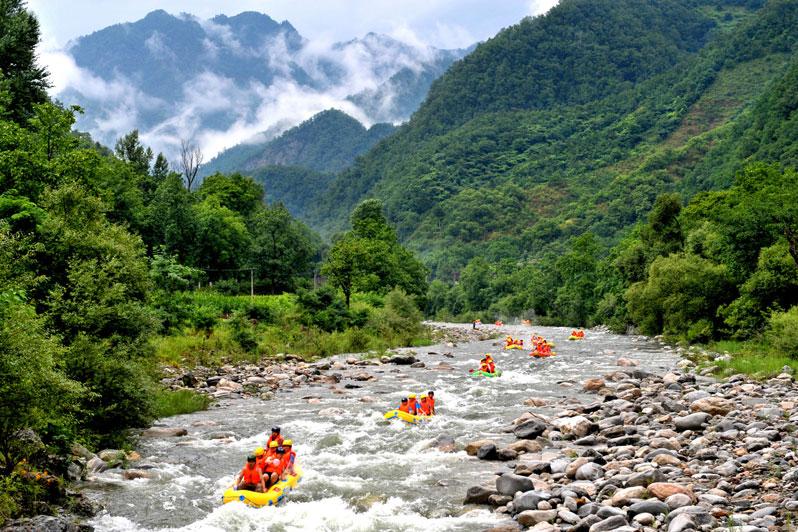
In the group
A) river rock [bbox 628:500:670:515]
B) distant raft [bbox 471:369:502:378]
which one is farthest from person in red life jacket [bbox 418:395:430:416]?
river rock [bbox 628:500:670:515]

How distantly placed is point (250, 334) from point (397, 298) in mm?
18568

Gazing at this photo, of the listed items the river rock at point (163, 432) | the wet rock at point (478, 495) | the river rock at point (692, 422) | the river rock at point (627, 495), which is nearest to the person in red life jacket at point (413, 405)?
the river rock at point (163, 432)

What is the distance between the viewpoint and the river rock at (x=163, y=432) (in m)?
18.7

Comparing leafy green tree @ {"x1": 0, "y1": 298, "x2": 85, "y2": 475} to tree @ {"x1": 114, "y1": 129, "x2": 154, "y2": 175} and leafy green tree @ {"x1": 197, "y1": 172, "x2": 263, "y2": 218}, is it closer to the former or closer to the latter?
tree @ {"x1": 114, "y1": 129, "x2": 154, "y2": 175}

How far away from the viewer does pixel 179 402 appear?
896 inches

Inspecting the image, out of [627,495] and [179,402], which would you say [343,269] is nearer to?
[179,402]

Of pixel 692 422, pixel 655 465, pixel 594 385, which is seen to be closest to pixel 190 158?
pixel 594 385

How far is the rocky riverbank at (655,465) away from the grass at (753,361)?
10.1 ft

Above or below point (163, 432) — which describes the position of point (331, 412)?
below

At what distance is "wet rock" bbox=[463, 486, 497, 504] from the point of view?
41.1 feet

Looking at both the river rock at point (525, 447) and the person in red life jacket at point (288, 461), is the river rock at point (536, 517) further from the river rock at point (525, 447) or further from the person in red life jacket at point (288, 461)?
the person in red life jacket at point (288, 461)

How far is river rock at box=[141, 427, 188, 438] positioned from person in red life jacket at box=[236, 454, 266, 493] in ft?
19.8

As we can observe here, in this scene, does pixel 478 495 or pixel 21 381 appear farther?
pixel 478 495

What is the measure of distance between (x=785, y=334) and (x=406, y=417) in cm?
1719
